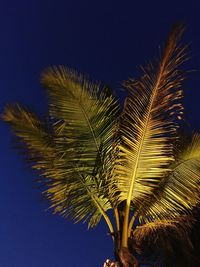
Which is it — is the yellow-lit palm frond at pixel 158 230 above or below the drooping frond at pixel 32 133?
below

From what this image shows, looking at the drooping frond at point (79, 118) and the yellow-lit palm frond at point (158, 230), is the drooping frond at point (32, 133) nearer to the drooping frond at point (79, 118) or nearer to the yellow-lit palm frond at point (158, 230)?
the drooping frond at point (79, 118)

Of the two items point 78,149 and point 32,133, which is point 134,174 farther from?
point 32,133

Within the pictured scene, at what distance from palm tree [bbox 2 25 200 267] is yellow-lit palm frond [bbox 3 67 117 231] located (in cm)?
2

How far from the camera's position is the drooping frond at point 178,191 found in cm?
718

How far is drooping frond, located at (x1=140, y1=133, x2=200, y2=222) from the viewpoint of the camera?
718cm

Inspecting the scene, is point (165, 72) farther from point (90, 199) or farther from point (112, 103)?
point (90, 199)

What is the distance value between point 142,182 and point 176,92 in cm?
148

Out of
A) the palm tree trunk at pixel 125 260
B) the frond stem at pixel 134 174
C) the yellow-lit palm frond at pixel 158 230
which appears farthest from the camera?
the yellow-lit palm frond at pixel 158 230

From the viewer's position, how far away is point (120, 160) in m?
7.00

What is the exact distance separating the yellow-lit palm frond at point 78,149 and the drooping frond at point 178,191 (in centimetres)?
74

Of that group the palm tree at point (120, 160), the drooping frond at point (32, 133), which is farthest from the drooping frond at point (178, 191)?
the drooping frond at point (32, 133)

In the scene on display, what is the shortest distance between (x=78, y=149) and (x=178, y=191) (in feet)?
5.61

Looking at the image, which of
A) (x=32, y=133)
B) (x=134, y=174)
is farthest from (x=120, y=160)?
(x=32, y=133)

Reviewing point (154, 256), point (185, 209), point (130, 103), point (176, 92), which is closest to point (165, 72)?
point (176, 92)
